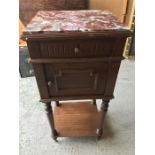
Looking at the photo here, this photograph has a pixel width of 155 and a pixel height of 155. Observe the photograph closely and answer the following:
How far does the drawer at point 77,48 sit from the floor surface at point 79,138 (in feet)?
2.56

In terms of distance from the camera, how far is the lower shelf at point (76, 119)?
1290 mm

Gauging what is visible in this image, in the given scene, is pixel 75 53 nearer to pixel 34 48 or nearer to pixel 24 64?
pixel 34 48

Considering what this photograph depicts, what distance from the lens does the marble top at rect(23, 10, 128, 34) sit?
75cm

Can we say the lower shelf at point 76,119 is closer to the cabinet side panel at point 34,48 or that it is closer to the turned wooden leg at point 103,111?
the turned wooden leg at point 103,111

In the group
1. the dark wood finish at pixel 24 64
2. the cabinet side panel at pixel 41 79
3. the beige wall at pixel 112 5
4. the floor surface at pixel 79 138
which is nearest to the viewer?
the cabinet side panel at pixel 41 79

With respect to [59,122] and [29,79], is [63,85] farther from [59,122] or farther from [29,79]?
[29,79]

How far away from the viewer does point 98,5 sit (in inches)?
87.0

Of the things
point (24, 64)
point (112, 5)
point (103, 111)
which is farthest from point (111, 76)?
point (112, 5)

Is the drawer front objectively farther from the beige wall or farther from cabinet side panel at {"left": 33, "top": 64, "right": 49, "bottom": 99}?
the beige wall

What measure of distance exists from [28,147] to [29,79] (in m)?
0.90

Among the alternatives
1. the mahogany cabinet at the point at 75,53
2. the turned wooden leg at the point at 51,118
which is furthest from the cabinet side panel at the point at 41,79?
the turned wooden leg at the point at 51,118

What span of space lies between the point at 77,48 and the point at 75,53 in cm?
3

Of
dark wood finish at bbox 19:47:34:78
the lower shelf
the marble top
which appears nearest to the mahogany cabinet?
the marble top

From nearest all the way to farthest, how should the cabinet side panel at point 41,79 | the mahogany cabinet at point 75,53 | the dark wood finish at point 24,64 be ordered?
the mahogany cabinet at point 75,53
the cabinet side panel at point 41,79
the dark wood finish at point 24,64
